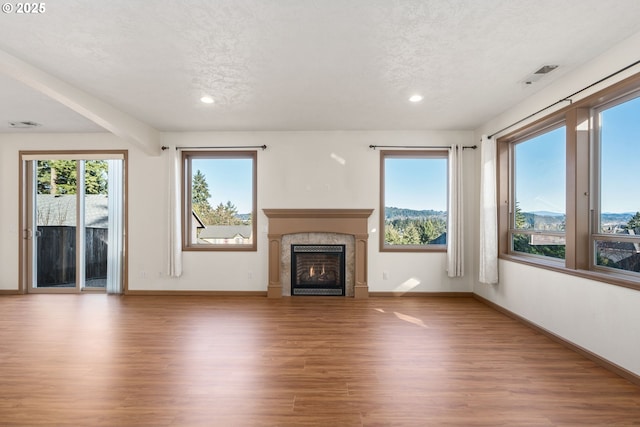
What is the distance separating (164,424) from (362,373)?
56.1 inches

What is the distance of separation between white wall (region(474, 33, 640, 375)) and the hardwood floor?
19 centimetres

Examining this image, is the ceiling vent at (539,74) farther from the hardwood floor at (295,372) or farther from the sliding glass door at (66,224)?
the sliding glass door at (66,224)

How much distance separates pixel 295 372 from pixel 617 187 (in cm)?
318

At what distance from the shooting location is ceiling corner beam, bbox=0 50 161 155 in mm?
2785

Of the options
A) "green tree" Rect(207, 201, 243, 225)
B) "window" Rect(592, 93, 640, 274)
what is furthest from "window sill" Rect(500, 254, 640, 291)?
"green tree" Rect(207, 201, 243, 225)

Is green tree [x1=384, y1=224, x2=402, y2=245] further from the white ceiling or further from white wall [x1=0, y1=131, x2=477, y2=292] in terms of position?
the white ceiling

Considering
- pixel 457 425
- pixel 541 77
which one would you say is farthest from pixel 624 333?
pixel 541 77

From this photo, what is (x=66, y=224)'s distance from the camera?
541cm

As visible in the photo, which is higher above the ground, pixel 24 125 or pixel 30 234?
pixel 24 125

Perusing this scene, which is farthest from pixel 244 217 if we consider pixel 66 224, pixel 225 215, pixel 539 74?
pixel 539 74

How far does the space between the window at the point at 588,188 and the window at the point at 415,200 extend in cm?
139

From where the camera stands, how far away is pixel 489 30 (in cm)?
235

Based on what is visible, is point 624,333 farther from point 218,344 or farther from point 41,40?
point 41,40

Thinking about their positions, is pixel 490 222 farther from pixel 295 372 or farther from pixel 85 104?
pixel 85 104
